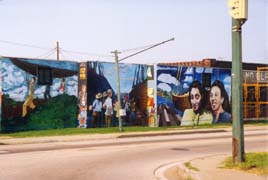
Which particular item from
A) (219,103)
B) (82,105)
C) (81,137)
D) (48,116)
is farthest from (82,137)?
(219,103)

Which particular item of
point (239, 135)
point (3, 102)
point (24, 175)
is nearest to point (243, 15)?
point (239, 135)

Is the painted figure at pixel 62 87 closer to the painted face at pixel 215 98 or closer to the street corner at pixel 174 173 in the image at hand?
the painted face at pixel 215 98

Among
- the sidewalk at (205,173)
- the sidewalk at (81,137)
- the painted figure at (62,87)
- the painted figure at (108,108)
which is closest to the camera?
the sidewalk at (205,173)

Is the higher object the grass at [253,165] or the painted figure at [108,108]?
the painted figure at [108,108]

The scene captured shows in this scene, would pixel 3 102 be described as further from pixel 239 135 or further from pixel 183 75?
pixel 239 135

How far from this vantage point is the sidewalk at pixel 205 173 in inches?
433

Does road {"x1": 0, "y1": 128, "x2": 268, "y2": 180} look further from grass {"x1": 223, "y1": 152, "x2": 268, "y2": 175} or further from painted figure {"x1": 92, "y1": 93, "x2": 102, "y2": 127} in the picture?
painted figure {"x1": 92, "y1": 93, "x2": 102, "y2": 127}

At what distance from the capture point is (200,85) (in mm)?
41031

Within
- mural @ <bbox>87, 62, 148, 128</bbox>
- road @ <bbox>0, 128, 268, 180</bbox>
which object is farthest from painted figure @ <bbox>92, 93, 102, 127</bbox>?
road @ <bbox>0, 128, 268, 180</bbox>

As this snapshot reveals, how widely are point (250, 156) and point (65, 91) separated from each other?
70.3ft

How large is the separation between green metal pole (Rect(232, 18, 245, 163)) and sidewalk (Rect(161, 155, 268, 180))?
640 mm

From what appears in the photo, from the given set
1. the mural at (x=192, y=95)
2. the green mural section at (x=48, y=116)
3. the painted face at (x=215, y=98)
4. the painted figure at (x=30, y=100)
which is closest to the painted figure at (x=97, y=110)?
the green mural section at (x=48, y=116)

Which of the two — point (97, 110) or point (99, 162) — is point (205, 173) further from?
point (97, 110)

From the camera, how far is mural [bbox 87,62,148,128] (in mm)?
35094
